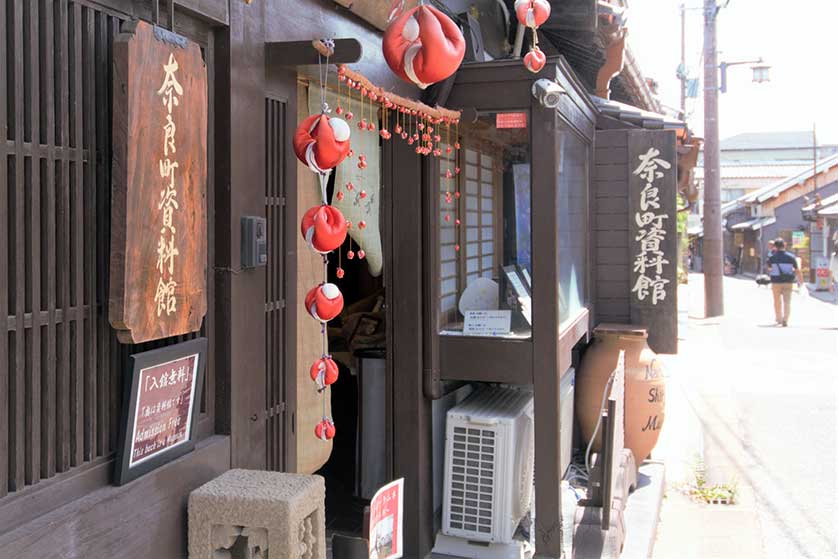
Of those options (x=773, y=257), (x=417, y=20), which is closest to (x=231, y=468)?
(x=417, y=20)

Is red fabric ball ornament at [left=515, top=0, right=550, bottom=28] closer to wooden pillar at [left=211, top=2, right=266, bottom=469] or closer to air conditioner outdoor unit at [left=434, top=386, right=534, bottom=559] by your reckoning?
wooden pillar at [left=211, top=2, right=266, bottom=469]

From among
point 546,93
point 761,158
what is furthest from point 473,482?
point 761,158

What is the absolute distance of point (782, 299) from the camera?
19766 millimetres

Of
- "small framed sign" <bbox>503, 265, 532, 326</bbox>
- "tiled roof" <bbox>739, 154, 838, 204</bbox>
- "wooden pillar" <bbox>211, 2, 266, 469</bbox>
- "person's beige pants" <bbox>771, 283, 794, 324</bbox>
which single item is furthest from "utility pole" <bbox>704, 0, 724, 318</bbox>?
"tiled roof" <bbox>739, 154, 838, 204</bbox>

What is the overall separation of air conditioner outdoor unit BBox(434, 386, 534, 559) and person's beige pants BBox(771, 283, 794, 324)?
1569 centimetres

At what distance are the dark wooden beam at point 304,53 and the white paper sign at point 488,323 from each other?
8.55ft

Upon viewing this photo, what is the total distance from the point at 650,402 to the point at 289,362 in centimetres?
521

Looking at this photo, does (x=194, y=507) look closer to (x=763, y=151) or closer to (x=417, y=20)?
(x=417, y=20)

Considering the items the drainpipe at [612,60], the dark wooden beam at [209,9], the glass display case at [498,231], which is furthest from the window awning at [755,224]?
the dark wooden beam at [209,9]

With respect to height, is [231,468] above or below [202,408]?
below

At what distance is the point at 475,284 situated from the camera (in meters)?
6.59

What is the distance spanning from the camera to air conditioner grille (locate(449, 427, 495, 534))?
19.4 ft

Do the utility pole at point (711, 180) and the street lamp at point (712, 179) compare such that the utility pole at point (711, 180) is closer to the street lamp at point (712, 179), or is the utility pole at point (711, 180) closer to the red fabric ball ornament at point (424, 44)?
the street lamp at point (712, 179)

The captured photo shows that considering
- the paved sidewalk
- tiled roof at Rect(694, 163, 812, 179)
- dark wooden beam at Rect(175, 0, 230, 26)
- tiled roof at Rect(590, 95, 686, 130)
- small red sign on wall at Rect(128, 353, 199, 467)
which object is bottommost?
the paved sidewalk
